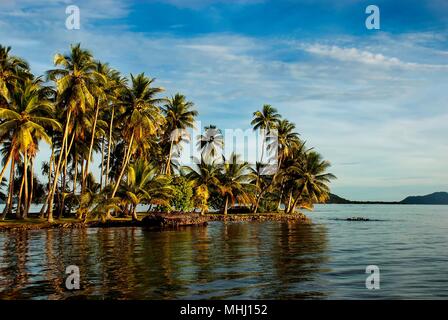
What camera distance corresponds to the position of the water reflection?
12.9 m

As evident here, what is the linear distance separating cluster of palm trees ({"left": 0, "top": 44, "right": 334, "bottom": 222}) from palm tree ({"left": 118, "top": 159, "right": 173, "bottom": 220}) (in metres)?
0.11

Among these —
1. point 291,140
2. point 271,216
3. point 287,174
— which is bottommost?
point 271,216

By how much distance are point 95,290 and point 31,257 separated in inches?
372

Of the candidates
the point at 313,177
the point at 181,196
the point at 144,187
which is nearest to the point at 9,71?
the point at 144,187

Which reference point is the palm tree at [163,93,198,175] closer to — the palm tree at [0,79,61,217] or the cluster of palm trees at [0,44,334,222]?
the cluster of palm trees at [0,44,334,222]

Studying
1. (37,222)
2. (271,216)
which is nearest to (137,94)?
(37,222)

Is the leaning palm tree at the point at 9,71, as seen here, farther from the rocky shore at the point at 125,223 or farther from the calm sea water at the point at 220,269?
the calm sea water at the point at 220,269

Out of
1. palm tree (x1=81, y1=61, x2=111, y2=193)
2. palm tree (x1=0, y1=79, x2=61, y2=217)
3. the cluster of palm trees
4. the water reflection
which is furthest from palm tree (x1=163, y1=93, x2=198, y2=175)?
the water reflection

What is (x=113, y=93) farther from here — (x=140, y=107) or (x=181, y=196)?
(x=181, y=196)

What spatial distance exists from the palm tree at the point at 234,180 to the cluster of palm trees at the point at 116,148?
15cm

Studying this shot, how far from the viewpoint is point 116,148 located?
67125mm

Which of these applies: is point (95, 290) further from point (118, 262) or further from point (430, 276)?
point (430, 276)

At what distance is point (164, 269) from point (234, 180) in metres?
43.6
